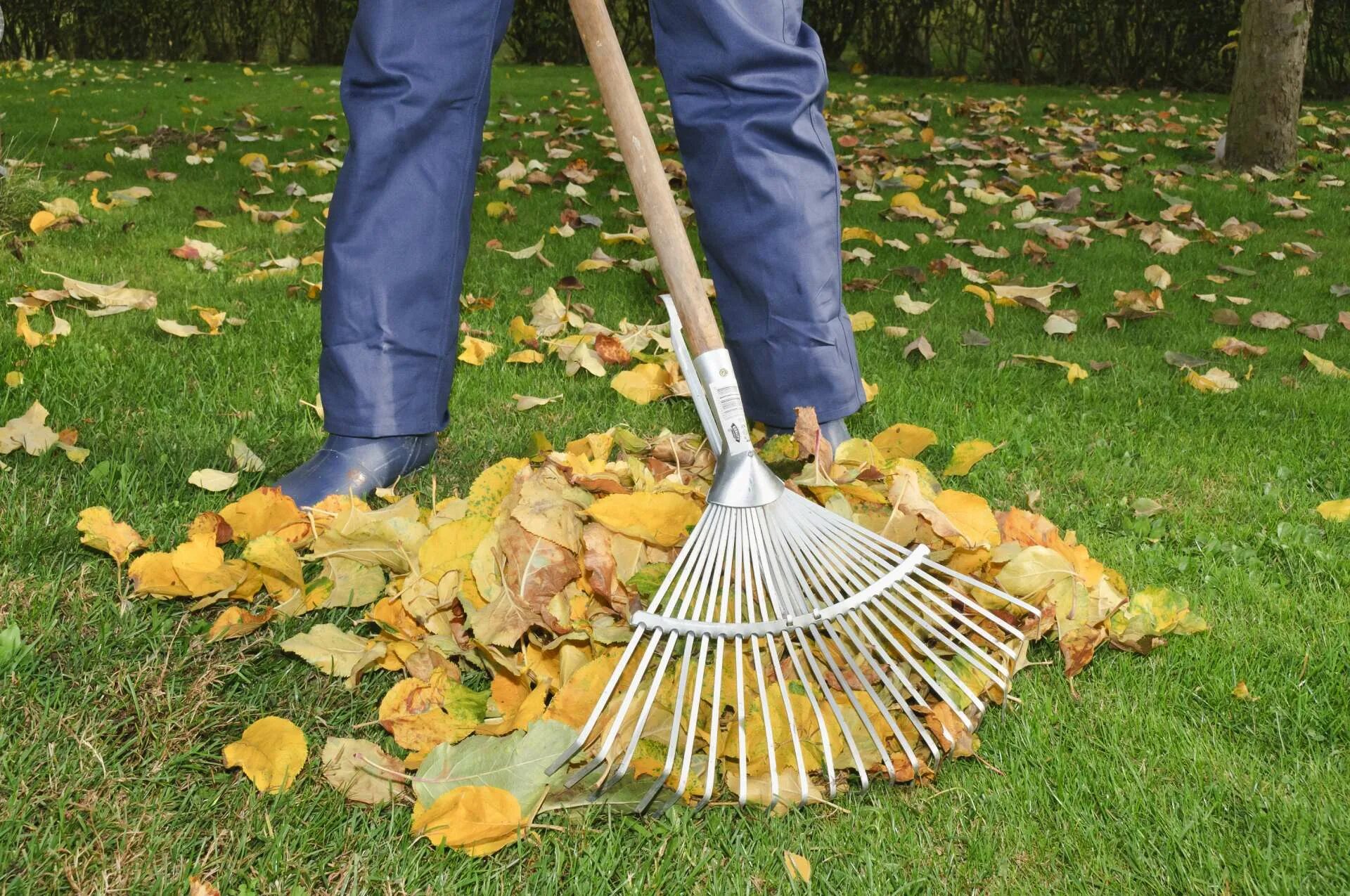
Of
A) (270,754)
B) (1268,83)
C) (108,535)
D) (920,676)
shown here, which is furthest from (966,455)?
(1268,83)

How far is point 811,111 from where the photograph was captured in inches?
80.9

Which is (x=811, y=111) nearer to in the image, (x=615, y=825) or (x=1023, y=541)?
(x=1023, y=541)

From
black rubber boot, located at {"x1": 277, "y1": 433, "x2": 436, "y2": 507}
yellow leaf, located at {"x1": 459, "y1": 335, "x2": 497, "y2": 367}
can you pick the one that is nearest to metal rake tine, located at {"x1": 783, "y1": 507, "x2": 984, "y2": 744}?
black rubber boot, located at {"x1": 277, "y1": 433, "x2": 436, "y2": 507}

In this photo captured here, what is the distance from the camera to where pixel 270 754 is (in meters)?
1.35

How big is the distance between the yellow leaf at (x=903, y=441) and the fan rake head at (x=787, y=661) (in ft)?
1.88

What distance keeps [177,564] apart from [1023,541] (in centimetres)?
129

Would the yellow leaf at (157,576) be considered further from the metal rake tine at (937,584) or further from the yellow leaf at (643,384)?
the yellow leaf at (643,384)

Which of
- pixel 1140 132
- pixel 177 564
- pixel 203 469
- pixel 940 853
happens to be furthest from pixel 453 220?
pixel 1140 132

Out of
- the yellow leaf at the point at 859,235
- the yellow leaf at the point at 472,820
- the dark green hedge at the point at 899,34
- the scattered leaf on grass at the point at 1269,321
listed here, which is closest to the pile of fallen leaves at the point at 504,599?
the yellow leaf at the point at 472,820

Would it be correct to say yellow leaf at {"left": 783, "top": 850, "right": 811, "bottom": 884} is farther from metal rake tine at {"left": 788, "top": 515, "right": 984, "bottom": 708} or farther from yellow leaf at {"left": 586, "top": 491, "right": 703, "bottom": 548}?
yellow leaf at {"left": 586, "top": 491, "right": 703, "bottom": 548}

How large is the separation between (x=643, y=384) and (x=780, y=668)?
1.28 m

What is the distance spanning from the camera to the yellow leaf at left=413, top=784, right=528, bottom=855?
1.26 m

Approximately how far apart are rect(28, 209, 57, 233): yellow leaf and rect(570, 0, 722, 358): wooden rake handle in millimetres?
2819

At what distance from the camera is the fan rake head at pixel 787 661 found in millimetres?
1345
